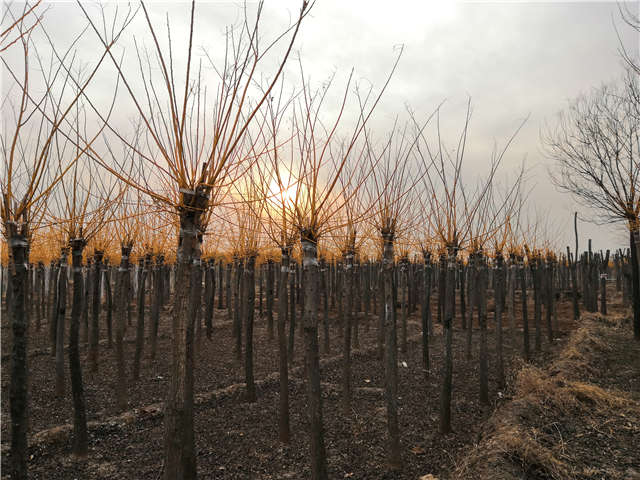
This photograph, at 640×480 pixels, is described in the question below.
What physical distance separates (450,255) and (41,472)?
6.17m

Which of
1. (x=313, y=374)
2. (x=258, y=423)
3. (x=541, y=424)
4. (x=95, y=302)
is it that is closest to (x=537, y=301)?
(x=541, y=424)

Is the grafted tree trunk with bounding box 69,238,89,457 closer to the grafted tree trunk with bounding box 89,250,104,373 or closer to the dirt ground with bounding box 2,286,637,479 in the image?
the dirt ground with bounding box 2,286,637,479

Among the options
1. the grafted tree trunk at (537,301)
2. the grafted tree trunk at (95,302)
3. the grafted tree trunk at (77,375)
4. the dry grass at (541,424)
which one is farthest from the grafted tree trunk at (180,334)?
the grafted tree trunk at (537,301)

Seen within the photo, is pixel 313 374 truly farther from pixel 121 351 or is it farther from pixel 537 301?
pixel 537 301

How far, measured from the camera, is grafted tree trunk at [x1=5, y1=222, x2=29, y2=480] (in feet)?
10.0

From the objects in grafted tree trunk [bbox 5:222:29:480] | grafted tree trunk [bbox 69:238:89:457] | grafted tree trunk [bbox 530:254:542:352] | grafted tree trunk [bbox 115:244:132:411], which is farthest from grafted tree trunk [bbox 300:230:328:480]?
grafted tree trunk [bbox 530:254:542:352]

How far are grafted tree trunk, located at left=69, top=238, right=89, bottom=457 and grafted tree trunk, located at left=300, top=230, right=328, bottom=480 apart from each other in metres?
2.95

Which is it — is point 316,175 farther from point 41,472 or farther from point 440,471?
point 41,472

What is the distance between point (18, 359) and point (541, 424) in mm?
5700

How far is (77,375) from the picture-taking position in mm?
4809

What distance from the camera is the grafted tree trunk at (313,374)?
3.59m

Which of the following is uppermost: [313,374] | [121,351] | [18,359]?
[18,359]

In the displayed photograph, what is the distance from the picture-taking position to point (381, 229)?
536 cm

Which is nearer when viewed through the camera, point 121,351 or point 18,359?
point 18,359
